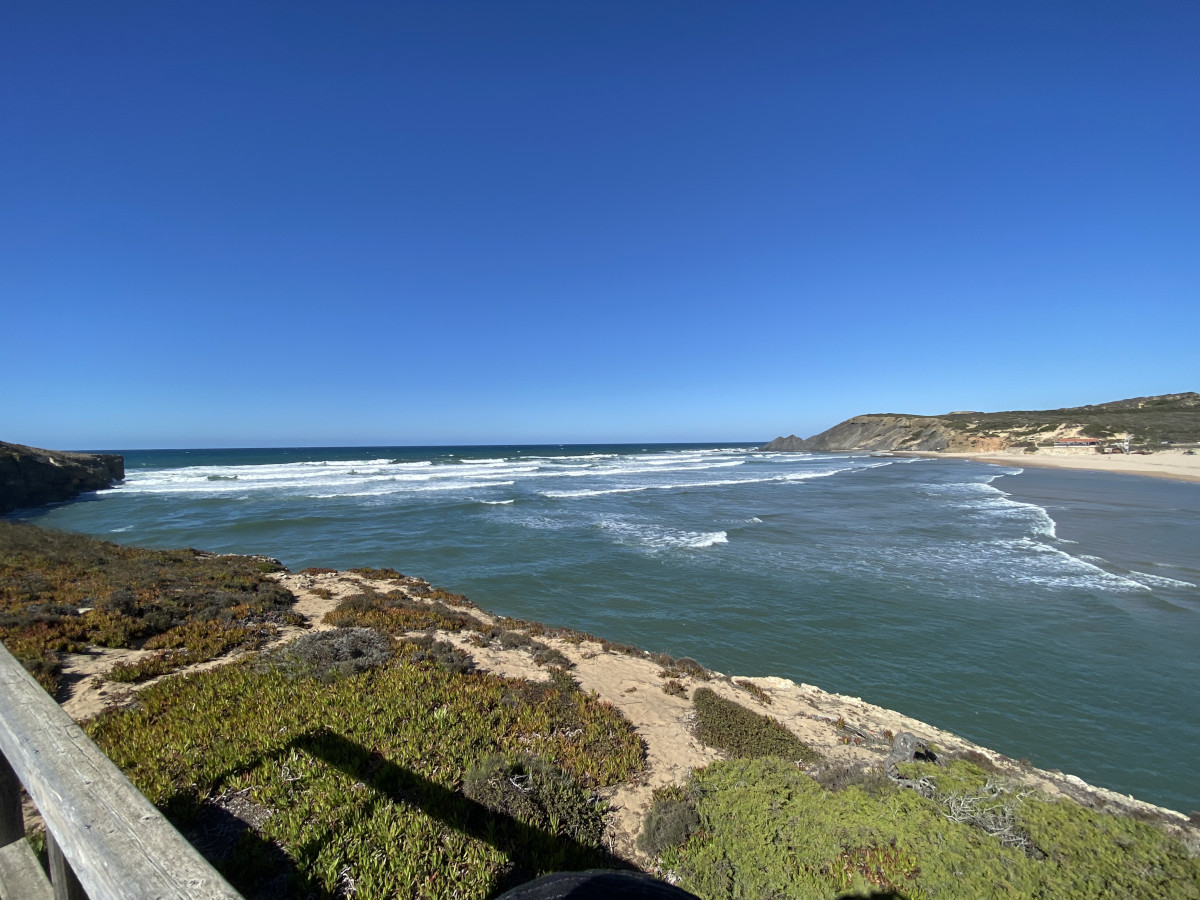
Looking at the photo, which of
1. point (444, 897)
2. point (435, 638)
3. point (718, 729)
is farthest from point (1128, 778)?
point (435, 638)

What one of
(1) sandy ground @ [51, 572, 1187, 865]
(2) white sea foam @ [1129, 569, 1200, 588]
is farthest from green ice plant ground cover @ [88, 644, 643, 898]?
(2) white sea foam @ [1129, 569, 1200, 588]

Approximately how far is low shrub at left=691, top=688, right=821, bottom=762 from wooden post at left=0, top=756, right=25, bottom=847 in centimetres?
669

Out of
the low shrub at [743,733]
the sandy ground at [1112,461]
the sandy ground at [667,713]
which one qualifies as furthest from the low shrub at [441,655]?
the sandy ground at [1112,461]

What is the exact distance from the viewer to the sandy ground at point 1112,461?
49.1 meters

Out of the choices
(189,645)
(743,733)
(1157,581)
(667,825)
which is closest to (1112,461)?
(1157,581)

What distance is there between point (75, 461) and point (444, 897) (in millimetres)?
62437

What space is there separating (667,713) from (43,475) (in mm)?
55216

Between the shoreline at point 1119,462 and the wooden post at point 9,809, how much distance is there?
65714 millimetres

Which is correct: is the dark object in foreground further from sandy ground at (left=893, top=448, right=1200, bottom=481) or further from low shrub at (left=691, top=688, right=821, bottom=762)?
sandy ground at (left=893, top=448, right=1200, bottom=481)

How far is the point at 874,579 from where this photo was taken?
1703 centimetres

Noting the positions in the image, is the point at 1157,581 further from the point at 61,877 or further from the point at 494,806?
the point at 61,877

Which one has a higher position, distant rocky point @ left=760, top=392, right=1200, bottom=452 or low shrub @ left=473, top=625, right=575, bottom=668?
distant rocky point @ left=760, top=392, right=1200, bottom=452

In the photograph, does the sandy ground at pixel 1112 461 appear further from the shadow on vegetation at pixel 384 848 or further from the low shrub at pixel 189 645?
the low shrub at pixel 189 645

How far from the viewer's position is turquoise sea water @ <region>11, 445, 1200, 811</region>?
31.0 feet
